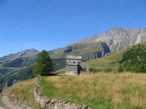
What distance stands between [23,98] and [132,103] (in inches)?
872

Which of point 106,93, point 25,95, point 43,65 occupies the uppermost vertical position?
point 43,65

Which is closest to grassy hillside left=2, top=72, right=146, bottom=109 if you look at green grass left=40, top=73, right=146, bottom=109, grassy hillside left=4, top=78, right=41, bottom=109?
green grass left=40, top=73, right=146, bottom=109

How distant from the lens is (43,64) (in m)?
87.5

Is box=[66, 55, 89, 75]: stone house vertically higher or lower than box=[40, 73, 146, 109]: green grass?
higher

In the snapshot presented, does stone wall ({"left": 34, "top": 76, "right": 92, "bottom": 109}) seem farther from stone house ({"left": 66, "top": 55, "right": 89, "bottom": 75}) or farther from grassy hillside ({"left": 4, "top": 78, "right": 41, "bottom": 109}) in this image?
stone house ({"left": 66, "top": 55, "right": 89, "bottom": 75})

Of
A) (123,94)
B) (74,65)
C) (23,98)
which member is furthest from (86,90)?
(74,65)

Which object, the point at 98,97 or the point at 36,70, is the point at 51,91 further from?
the point at 36,70

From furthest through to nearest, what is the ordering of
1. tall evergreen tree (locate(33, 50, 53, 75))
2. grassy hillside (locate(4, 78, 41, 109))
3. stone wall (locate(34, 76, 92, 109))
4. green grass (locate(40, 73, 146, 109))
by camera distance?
tall evergreen tree (locate(33, 50, 53, 75)) < grassy hillside (locate(4, 78, 41, 109)) < stone wall (locate(34, 76, 92, 109)) < green grass (locate(40, 73, 146, 109))

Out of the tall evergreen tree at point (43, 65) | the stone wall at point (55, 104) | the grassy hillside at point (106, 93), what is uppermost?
the tall evergreen tree at point (43, 65)

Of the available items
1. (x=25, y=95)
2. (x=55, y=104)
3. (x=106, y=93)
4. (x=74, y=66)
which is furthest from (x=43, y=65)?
(x=106, y=93)

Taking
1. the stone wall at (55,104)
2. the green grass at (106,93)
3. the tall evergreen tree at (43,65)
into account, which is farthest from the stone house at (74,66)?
the stone wall at (55,104)

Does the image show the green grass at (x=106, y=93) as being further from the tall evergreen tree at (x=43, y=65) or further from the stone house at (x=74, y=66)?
the stone house at (x=74, y=66)

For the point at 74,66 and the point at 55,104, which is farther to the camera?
the point at 74,66

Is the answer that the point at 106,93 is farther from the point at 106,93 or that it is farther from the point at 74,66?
the point at 74,66
